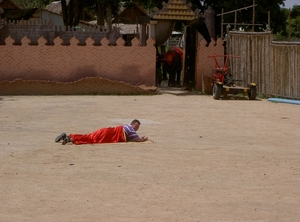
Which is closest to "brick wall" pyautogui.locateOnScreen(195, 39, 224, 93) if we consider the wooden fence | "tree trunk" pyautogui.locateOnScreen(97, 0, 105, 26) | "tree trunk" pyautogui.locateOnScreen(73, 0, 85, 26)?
the wooden fence

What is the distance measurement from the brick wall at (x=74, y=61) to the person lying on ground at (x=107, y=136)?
1073cm

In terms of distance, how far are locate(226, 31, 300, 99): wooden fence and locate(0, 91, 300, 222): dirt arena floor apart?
3.32 meters

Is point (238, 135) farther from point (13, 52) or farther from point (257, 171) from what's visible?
point (13, 52)

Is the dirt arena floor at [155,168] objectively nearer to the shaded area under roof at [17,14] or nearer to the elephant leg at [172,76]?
the elephant leg at [172,76]

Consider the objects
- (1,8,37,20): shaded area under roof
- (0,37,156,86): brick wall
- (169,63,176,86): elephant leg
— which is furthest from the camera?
(1,8,37,20): shaded area under roof

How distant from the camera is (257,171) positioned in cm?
916

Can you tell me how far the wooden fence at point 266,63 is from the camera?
771 inches

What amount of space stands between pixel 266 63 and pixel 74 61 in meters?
6.04

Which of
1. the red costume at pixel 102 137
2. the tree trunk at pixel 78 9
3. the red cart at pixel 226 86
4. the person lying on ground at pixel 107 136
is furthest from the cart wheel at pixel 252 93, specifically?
the tree trunk at pixel 78 9

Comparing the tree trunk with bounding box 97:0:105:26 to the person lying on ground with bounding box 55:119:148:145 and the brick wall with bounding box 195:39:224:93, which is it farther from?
the person lying on ground with bounding box 55:119:148:145

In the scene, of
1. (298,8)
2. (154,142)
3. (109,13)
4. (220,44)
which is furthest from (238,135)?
(298,8)

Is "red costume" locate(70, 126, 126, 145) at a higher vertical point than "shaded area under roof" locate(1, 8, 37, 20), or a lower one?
lower

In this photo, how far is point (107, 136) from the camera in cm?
1133

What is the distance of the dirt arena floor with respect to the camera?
6949mm
